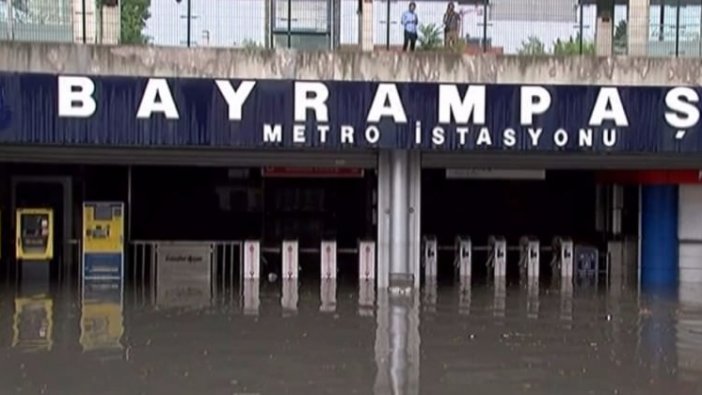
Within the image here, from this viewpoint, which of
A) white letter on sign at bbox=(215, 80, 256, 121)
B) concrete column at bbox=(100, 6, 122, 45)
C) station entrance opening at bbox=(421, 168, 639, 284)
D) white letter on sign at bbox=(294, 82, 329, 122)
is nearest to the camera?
white letter on sign at bbox=(215, 80, 256, 121)

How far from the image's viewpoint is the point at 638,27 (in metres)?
20.9

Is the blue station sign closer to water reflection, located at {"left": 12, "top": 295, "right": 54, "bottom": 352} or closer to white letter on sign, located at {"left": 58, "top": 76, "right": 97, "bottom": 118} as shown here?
white letter on sign, located at {"left": 58, "top": 76, "right": 97, "bottom": 118}

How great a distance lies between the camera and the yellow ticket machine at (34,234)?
21094mm

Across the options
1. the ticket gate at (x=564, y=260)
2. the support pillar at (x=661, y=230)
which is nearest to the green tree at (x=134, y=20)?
the ticket gate at (x=564, y=260)

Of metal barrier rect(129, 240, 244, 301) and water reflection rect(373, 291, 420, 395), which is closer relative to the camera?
water reflection rect(373, 291, 420, 395)

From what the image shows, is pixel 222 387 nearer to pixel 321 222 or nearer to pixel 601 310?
pixel 601 310

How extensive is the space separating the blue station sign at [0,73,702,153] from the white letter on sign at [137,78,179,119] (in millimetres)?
18

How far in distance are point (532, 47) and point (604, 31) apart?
2.00m

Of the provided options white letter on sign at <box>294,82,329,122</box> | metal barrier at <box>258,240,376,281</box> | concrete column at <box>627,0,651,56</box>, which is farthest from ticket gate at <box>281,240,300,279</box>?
concrete column at <box>627,0,651,56</box>

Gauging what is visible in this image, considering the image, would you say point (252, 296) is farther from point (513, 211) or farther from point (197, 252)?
point (513, 211)

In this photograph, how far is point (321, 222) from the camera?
27.8 m

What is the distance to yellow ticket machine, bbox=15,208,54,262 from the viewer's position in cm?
2109

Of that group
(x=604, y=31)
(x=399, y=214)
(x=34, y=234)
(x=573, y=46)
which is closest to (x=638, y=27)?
(x=604, y=31)

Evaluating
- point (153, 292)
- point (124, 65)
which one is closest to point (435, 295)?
point (153, 292)
